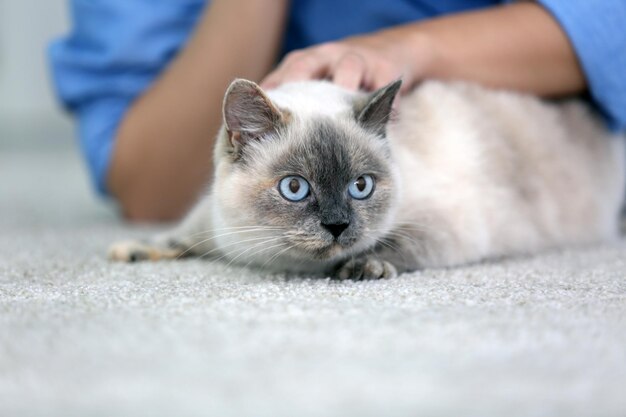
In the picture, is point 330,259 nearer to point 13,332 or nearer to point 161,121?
point 13,332

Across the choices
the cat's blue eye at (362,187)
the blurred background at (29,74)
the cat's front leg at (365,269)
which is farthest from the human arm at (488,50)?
the blurred background at (29,74)

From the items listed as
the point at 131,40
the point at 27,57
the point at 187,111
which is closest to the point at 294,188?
the point at 187,111

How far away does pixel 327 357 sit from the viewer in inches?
32.1

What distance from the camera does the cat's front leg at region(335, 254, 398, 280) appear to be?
130 centimetres

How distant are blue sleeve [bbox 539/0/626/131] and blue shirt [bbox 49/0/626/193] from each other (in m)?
0.11

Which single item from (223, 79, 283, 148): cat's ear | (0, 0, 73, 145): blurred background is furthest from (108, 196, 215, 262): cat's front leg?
(0, 0, 73, 145): blurred background

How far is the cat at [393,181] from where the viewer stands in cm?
127

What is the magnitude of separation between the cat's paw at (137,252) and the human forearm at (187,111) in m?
0.47

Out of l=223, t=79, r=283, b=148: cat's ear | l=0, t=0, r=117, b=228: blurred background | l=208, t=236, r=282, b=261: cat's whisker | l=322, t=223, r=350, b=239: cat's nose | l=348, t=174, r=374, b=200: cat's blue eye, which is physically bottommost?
l=0, t=0, r=117, b=228: blurred background

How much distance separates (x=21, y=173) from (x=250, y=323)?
140 inches

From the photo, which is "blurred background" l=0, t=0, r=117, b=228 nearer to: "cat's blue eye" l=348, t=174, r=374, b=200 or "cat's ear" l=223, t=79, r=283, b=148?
"cat's ear" l=223, t=79, r=283, b=148

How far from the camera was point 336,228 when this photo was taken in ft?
4.05

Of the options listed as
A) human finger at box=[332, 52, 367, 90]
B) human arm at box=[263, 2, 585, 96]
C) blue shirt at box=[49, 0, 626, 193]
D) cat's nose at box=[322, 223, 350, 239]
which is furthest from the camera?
blue shirt at box=[49, 0, 626, 193]

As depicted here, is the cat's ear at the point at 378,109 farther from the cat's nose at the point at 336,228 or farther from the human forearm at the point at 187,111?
the human forearm at the point at 187,111
